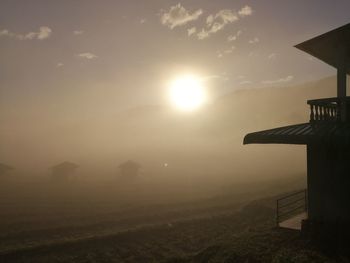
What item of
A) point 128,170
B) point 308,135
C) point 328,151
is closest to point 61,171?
point 128,170

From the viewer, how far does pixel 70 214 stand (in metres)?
37.7

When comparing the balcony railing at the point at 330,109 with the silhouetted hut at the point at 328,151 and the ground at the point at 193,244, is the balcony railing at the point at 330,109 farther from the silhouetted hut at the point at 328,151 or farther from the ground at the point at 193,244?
the ground at the point at 193,244

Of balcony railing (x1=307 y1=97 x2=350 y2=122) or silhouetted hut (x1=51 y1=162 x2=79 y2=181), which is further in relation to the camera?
silhouetted hut (x1=51 y1=162 x2=79 y2=181)

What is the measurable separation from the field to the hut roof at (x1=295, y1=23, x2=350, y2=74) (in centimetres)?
670

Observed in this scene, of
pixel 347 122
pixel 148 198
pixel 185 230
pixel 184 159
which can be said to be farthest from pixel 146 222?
pixel 184 159

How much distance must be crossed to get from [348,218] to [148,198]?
36.6 meters

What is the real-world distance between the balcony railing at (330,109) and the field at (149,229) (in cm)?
438

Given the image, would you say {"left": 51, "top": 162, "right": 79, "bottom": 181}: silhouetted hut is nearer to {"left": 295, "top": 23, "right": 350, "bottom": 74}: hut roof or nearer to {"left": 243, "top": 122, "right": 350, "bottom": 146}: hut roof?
Answer: {"left": 243, "top": 122, "right": 350, "bottom": 146}: hut roof

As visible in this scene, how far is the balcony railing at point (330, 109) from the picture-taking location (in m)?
11.7

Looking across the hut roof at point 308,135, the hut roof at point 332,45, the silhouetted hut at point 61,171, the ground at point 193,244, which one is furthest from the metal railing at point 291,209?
the silhouetted hut at point 61,171

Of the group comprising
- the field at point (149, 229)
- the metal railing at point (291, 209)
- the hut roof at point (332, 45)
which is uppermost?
the hut roof at point (332, 45)

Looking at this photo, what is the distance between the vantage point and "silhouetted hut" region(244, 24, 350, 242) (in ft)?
38.3

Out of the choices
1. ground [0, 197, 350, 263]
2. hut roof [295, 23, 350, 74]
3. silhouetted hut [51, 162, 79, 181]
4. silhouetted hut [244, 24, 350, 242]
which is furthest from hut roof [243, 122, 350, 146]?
silhouetted hut [51, 162, 79, 181]

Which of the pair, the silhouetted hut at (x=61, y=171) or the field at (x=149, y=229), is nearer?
the field at (x=149, y=229)
